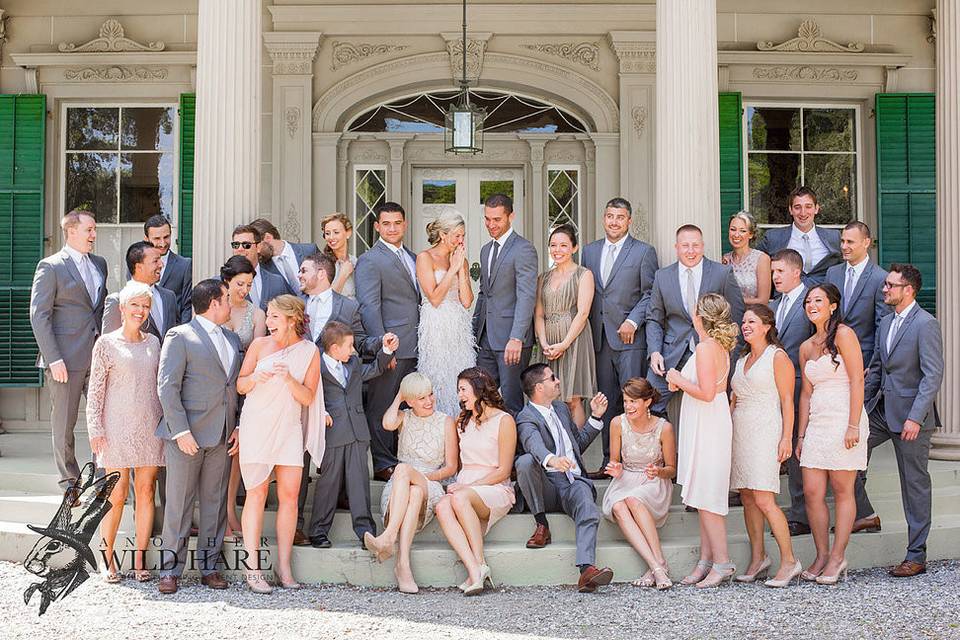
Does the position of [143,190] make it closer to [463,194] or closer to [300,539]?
[463,194]

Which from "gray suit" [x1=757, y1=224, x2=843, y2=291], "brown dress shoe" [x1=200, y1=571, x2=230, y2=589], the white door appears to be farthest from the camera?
the white door

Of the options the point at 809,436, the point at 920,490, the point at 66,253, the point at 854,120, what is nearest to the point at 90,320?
the point at 66,253

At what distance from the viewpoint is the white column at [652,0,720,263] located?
7.00 meters

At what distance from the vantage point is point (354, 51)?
33.1 feet

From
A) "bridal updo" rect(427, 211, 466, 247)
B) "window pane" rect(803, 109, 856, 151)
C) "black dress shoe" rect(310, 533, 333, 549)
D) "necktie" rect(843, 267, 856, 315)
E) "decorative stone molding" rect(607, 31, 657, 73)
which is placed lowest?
"black dress shoe" rect(310, 533, 333, 549)

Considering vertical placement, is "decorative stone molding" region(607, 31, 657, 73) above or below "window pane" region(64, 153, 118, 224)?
above

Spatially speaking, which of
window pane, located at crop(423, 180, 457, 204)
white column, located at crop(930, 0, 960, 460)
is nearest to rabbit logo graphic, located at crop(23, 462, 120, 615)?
window pane, located at crop(423, 180, 457, 204)

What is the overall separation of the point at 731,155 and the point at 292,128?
4.16m

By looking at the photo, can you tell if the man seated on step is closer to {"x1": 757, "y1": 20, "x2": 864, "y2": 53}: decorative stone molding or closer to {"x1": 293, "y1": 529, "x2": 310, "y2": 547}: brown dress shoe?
{"x1": 293, "y1": 529, "x2": 310, "y2": 547}: brown dress shoe

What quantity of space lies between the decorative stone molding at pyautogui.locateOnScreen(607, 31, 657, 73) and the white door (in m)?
1.48

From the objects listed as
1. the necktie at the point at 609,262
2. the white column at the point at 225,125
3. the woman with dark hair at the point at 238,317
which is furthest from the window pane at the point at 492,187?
the woman with dark hair at the point at 238,317

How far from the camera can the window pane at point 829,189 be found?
10188mm

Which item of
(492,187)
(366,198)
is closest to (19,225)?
(366,198)

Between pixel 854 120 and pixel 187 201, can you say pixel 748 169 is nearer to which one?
pixel 854 120
